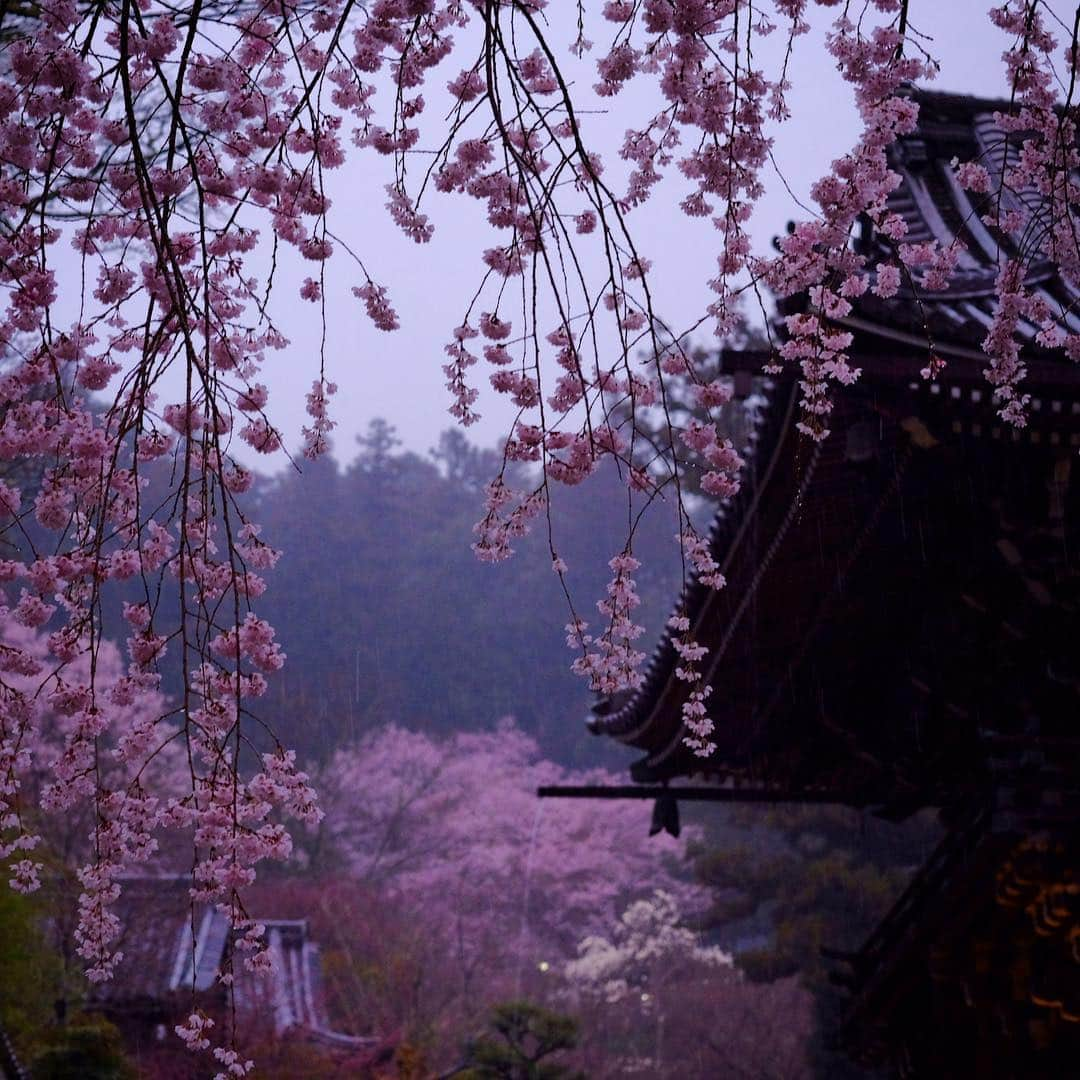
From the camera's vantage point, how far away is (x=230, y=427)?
2.55 m

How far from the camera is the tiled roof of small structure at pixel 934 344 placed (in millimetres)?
3742

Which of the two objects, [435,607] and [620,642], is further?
[435,607]

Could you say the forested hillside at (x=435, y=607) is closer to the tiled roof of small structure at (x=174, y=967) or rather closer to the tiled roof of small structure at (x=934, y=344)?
the tiled roof of small structure at (x=174, y=967)

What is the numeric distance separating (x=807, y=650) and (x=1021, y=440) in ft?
6.61

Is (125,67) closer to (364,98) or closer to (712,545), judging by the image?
(364,98)

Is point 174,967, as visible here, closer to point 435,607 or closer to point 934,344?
point 934,344

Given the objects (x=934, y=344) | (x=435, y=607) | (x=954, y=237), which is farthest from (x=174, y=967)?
(x=435, y=607)

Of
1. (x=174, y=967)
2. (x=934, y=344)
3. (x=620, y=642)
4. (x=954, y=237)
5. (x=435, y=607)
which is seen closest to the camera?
(x=620, y=642)

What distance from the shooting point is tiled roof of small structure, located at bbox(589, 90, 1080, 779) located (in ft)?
12.3

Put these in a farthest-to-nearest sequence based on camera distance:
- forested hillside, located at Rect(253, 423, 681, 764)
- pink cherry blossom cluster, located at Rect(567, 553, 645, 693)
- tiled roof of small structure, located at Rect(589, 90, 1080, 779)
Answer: forested hillside, located at Rect(253, 423, 681, 764) → tiled roof of small structure, located at Rect(589, 90, 1080, 779) → pink cherry blossom cluster, located at Rect(567, 553, 645, 693)

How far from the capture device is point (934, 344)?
3.78 meters

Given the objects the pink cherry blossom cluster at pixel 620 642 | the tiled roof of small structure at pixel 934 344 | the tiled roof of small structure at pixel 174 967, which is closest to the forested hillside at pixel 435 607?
the tiled roof of small structure at pixel 174 967

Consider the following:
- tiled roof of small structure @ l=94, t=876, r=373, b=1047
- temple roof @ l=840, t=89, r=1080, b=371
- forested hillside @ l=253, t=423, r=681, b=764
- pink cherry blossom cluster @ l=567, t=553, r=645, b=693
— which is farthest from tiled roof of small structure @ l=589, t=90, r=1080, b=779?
forested hillside @ l=253, t=423, r=681, b=764

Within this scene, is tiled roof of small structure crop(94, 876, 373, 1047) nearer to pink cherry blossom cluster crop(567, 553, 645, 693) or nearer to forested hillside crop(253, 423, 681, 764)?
pink cherry blossom cluster crop(567, 553, 645, 693)
